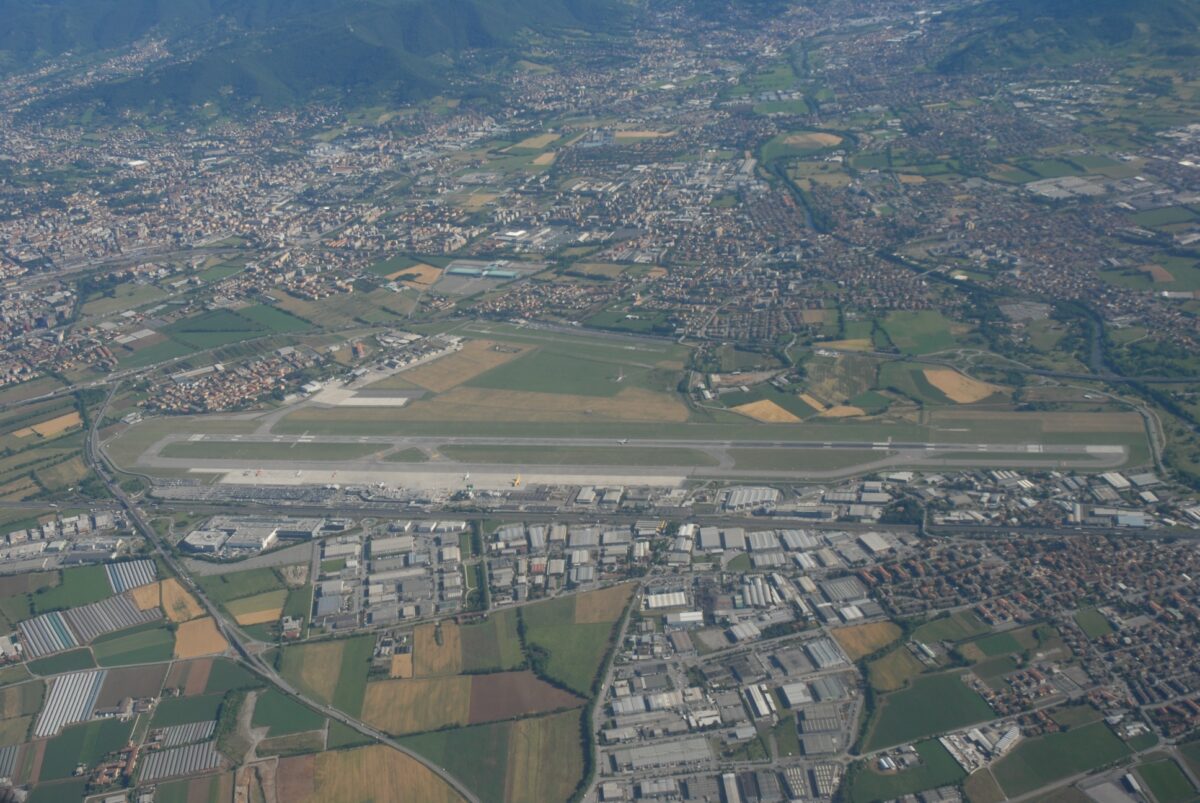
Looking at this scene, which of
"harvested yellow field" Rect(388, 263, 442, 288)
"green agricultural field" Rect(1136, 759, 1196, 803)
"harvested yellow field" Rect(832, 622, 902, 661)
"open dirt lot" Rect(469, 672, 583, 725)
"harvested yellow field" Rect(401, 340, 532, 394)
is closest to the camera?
"green agricultural field" Rect(1136, 759, 1196, 803)

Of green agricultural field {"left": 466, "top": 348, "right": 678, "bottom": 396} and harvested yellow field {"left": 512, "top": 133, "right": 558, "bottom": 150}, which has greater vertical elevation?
harvested yellow field {"left": 512, "top": 133, "right": 558, "bottom": 150}

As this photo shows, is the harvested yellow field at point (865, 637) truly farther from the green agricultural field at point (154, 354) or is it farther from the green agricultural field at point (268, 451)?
the green agricultural field at point (154, 354)

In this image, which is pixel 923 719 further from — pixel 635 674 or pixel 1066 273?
pixel 1066 273

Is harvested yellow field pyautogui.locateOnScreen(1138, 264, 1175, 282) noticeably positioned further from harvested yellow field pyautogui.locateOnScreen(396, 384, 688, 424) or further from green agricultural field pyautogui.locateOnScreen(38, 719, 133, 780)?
green agricultural field pyautogui.locateOnScreen(38, 719, 133, 780)

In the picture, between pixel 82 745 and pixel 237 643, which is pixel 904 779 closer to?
pixel 237 643

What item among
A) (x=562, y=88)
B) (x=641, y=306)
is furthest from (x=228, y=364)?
(x=562, y=88)

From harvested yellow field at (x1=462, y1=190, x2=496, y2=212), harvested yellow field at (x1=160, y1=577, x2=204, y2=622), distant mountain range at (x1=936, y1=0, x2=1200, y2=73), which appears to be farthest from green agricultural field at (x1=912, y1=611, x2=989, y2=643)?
distant mountain range at (x1=936, y1=0, x2=1200, y2=73)
